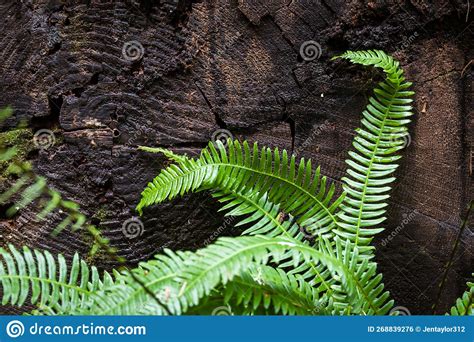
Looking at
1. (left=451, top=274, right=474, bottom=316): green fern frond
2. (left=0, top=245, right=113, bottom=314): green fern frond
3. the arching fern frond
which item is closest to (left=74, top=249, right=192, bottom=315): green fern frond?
(left=0, top=245, right=113, bottom=314): green fern frond

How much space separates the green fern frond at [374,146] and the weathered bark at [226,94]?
0.12m

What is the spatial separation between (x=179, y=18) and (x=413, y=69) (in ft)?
3.34

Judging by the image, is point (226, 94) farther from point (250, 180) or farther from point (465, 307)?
point (465, 307)

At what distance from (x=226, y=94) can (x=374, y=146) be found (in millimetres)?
656

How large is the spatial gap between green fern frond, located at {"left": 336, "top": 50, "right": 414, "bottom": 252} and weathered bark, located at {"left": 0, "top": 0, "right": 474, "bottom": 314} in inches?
4.7

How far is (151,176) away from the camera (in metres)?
2.45

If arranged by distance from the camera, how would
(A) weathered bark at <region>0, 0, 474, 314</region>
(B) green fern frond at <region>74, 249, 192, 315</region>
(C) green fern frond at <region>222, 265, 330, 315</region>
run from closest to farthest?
(B) green fern frond at <region>74, 249, 192, 315</region>
(C) green fern frond at <region>222, 265, 330, 315</region>
(A) weathered bark at <region>0, 0, 474, 314</region>

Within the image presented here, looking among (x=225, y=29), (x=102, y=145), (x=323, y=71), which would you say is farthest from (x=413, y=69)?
(x=102, y=145)

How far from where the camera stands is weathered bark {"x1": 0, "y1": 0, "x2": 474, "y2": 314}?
2.38 metres

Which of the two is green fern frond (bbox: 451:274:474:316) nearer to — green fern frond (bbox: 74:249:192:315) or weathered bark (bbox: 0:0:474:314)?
weathered bark (bbox: 0:0:474:314)

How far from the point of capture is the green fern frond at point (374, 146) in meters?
2.19

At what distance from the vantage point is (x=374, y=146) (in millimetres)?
2281

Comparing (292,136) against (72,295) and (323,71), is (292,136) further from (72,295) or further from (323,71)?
(72,295)

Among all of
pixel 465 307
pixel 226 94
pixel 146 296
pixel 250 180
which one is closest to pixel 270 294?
pixel 146 296
